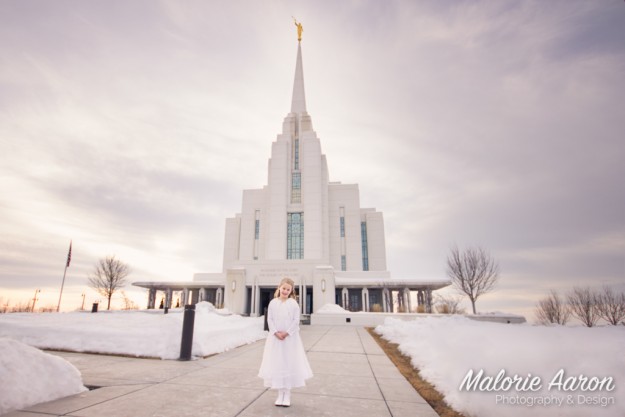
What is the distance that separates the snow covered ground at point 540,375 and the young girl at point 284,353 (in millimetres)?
2124

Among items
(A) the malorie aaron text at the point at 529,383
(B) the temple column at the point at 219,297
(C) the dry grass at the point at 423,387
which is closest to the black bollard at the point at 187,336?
(C) the dry grass at the point at 423,387

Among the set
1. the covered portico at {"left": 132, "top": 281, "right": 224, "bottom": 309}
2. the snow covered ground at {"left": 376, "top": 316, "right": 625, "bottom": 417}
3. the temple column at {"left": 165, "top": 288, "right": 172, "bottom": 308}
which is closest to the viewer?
the snow covered ground at {"left": 376, "top": 316, "right": 625, "bottom": 417}

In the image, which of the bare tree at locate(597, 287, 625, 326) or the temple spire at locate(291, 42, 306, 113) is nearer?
the bare tree at locate(597, 287, 625, 326)

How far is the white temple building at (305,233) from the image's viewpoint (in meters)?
39.0

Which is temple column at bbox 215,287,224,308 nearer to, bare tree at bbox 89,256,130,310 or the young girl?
bare tree at bbox 89,256,130,310

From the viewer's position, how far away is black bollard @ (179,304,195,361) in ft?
23.2

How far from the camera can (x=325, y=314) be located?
72.1 ft

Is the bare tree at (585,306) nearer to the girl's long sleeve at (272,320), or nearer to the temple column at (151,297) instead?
the girl's long sleeve at (272,320)

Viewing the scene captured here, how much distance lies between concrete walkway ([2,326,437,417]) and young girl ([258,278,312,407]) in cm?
26

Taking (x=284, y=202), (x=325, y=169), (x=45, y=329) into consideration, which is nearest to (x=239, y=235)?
(x=284, y=202)

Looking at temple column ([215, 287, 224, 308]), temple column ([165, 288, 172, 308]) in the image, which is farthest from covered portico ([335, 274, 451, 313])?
temple column ([165, 288, 172, 308])

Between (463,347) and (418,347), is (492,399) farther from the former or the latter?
(418,347)

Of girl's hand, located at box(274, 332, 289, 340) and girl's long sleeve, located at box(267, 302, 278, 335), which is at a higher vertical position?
girl's long sleeve, located at box(267, 302, 278, 335)

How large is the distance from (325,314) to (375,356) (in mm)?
14323
